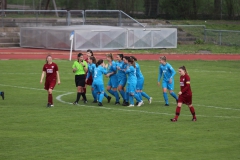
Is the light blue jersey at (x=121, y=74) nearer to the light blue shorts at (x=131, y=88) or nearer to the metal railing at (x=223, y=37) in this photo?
the light blue shorts at (x=131, y=88)

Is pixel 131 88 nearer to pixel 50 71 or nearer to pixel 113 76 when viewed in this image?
pixel 113 76

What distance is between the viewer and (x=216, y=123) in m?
17.6

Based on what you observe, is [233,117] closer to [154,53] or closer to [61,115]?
A: [61,115]

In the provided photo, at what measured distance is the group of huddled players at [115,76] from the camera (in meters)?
20.7

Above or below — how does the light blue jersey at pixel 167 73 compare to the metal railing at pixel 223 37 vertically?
below

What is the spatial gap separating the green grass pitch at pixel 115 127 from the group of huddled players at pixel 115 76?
0.48m

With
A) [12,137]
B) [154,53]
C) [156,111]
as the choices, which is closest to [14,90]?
[156,111]

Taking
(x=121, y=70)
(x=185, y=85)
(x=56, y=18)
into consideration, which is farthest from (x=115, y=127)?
(x=56, y=18)

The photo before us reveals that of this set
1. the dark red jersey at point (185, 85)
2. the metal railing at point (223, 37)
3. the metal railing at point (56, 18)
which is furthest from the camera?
the metal railing at point (56, 18)

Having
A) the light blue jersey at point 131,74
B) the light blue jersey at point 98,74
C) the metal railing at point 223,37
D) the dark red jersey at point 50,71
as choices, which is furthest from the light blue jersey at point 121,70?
the metal railing at point 223,37

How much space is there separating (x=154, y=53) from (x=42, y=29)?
Result: 28.5 ft

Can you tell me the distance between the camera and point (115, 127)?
1677 centimetres

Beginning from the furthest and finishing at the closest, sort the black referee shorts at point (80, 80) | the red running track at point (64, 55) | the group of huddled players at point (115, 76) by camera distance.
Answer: the red running track at point (64, 55) < the black referee shorts at point (80, 80) < the group of huddled players at point (115, 76)

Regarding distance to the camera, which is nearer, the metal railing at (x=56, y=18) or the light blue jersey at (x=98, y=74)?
the light blue jersey at (x=98, y=74)
